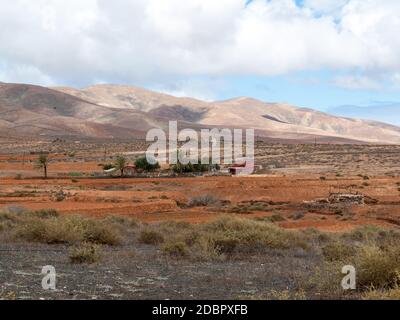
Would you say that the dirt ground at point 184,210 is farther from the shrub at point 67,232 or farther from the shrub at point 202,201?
the shrub at point 67,232

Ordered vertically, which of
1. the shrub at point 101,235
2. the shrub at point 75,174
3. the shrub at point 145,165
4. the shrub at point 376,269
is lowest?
the shrub at point 75,174

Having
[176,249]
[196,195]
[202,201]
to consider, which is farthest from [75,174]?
[176,249]

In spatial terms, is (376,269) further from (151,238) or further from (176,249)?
(151,238)

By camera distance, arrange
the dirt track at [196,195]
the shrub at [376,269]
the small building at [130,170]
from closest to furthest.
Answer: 1. the shrub at [376,269]
2. the dirt track at [196,195]
3. the small building at [130,170]

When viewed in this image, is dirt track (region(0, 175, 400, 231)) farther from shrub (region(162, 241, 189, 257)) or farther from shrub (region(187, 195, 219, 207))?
shrub (region(162, 241, 189, 257))

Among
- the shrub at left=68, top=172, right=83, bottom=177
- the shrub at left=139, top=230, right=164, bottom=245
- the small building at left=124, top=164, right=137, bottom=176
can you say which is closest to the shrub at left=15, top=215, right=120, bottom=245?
the shrub at left=139, top=230, right=164, bottom=245

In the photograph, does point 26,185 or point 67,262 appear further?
point 26,185

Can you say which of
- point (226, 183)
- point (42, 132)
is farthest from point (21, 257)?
point (42, 132)

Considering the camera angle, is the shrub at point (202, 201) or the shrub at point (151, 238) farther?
the shrub at point (202, 201)

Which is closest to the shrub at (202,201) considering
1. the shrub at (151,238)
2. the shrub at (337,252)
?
the shrub at (151,238)
